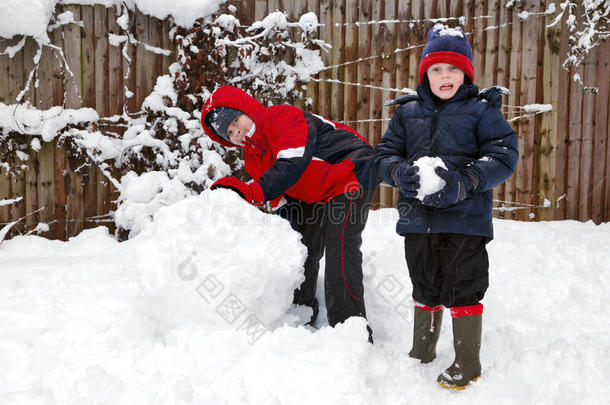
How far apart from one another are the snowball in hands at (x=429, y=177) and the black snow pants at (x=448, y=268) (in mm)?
310

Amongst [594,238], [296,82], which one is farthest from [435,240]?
[296,82]

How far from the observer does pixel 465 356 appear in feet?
6.17

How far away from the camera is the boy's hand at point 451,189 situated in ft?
5.69

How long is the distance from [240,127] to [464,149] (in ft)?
3.88

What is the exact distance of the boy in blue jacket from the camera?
6.04 feet

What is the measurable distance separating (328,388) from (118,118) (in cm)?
367

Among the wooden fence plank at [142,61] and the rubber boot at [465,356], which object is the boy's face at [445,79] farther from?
the wooden fence plank at [142,61]

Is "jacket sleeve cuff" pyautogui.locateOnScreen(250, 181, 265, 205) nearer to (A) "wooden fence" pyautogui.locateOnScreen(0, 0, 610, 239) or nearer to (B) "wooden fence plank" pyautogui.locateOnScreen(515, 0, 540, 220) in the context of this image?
(A) "wooden fence" pyautogui.locateOnScreen(0, 0, 610, 239)

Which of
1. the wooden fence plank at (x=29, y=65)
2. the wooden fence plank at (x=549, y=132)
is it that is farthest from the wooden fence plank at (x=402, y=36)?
the wooden fence plank at (x=29, y=65)

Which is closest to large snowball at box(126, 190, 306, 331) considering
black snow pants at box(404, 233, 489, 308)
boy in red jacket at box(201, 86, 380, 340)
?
boy in red jacket at box(201, 86, 380, 340)

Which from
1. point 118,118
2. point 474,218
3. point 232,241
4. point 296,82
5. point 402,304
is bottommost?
point 402,304

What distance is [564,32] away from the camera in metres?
4.32

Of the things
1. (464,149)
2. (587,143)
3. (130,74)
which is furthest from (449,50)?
(130,74)

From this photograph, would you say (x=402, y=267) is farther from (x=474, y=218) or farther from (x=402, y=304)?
(x=474, y=218)
